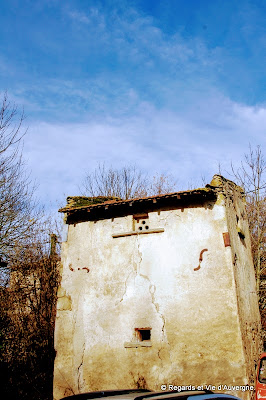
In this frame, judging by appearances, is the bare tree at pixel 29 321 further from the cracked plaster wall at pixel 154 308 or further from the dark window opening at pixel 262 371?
the dark window opening at pixel 262 371

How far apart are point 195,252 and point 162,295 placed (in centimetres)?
147

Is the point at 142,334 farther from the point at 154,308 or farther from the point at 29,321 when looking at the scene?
the point at 29,321

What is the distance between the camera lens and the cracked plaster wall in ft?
28.4

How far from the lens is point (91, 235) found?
11.0 meters

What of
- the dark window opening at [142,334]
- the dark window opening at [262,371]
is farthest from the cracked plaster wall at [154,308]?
Result: the dark window opening at [262,371]

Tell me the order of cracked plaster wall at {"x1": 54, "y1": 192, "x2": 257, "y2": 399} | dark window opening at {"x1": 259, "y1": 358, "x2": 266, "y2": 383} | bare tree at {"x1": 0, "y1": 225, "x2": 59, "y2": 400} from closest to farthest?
1. dark window opening at {"x1": 259, "y1": 358, "x2": 266, "y2": 383}
2. cracked plaster wall at {"x1": 54, "y1": 192, "x2": 257, "y2": 399}
3. bare tree at {"x1": 0, "y1": 225, "x2": 59, "y2": 400}

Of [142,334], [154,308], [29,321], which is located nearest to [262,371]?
[154,308]

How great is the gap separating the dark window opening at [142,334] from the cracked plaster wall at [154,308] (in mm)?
125

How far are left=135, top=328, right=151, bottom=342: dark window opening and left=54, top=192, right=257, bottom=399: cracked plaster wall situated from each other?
13cm

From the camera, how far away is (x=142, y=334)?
9484 millimetres

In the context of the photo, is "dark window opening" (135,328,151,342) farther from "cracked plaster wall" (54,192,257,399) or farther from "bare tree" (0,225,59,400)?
"bare tree" (0,225,59,400)

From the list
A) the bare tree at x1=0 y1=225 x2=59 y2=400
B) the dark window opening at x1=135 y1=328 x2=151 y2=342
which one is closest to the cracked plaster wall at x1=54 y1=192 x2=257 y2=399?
the dark window opening at x1=135 y1=328 x2=151 y2=342

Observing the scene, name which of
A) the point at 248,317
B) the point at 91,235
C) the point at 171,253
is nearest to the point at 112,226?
the point at 91,235

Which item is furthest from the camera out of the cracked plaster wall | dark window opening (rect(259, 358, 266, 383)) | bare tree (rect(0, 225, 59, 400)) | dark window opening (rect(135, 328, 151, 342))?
bare tree (rect(0, 225, 59, 400))
